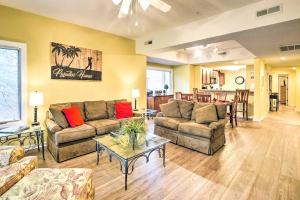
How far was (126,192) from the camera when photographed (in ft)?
6.81

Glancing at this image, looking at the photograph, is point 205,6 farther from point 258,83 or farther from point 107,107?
point 258,83

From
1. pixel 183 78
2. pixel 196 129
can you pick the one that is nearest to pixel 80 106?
pixel 196 129

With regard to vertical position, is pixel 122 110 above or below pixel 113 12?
below

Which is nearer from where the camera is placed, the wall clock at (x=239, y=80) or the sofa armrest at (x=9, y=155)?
the sofa armrest at (x=9, y=155)

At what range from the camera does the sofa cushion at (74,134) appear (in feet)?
9.30

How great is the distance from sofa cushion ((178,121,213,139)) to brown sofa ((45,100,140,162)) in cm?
141

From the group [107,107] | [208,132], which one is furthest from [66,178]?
[107,107]

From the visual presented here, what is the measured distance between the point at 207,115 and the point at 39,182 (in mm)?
2976

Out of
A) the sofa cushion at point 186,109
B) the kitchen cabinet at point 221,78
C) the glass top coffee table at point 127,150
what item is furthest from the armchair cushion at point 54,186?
the kitchen cabinet at point 221,78

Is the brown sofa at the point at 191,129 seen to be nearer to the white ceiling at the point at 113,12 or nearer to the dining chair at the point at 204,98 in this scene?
the dining chair at the point at 204,98

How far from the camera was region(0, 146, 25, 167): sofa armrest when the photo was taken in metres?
1.78

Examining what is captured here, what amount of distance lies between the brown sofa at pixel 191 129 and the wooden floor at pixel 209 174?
163 mm

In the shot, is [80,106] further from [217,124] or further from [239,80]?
[239,80]

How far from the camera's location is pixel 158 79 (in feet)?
26.1
